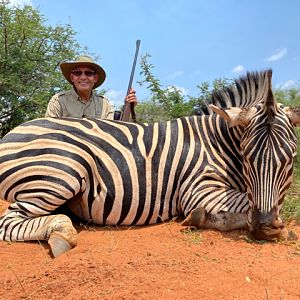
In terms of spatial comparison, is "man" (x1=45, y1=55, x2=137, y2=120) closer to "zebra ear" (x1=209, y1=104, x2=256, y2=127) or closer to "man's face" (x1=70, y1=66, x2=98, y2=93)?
"man's face" (x1=70, y1=66, x2=98, y2=93)

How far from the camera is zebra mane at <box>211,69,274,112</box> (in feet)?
13.1

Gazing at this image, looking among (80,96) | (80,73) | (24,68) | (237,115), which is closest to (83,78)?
(80,73)

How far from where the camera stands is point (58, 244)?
306 cm

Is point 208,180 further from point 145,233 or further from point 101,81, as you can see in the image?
point 101,81

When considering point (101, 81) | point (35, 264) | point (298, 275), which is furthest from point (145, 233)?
point (101, 81)

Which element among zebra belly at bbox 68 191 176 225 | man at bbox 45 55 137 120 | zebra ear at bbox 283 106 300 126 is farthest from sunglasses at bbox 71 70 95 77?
zebra ear at bbox 283 106 300 126

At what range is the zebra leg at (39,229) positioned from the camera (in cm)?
310

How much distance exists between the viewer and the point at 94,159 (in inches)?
148

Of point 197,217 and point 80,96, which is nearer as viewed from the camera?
point 197,217

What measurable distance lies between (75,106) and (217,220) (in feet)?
9.72

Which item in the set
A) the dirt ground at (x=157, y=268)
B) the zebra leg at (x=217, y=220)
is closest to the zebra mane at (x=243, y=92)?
the zebra leg at (x=217, y=220)

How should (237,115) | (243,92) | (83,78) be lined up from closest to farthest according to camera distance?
1. (237,115)
2. (243,92)
3. (83,78)

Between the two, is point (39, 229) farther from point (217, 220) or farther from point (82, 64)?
point (82, 64)

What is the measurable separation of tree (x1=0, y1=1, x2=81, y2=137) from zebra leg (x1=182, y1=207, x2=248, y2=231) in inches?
313
